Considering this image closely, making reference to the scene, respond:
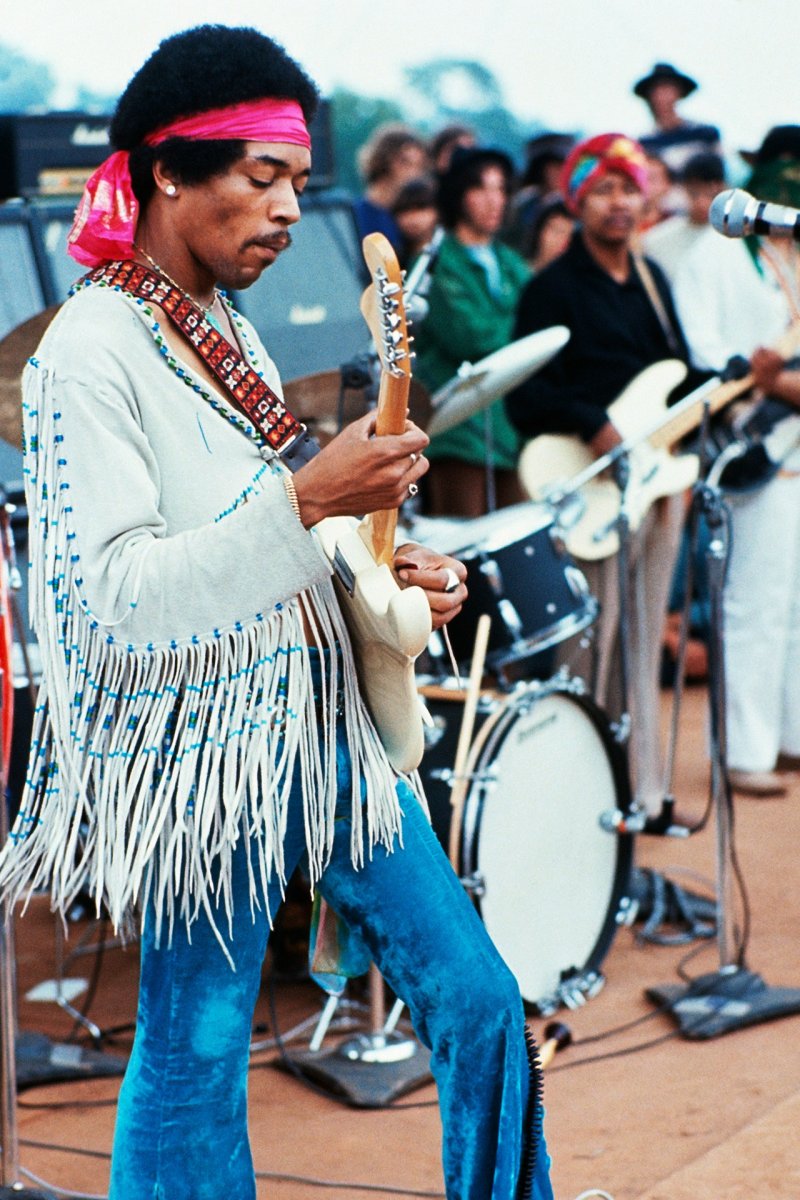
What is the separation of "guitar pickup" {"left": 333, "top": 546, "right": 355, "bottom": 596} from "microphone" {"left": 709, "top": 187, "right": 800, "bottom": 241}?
785 millimetres

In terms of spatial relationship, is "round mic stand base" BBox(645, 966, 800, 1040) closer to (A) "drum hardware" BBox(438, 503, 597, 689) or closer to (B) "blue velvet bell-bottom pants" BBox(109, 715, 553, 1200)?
(A) "drum hardware" BBox(438, 503, 597, 689)

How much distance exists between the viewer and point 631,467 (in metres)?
4.72

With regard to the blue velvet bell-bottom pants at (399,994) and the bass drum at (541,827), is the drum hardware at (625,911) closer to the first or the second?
the bass drum at (541,827)

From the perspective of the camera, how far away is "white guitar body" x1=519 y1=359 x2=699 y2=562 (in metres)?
4.65

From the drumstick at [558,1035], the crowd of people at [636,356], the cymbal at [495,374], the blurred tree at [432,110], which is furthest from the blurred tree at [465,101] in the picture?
the drumstick at [558,1035]

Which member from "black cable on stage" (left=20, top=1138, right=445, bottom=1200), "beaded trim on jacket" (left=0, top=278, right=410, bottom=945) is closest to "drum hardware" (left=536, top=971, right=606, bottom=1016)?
"black cable on stage" (left=20, top=1138, right=445, bottom=1200)

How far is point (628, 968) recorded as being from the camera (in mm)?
4098

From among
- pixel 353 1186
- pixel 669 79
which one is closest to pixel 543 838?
pixel 353 1186

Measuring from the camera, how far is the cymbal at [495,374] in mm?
3973

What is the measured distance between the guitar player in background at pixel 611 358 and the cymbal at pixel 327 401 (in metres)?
1.13

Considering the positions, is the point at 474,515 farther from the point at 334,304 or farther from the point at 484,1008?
the point at 484,1008

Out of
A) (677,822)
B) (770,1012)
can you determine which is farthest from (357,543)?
(677,822)

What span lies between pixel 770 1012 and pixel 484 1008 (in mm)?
1902

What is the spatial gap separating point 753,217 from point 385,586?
83cm
